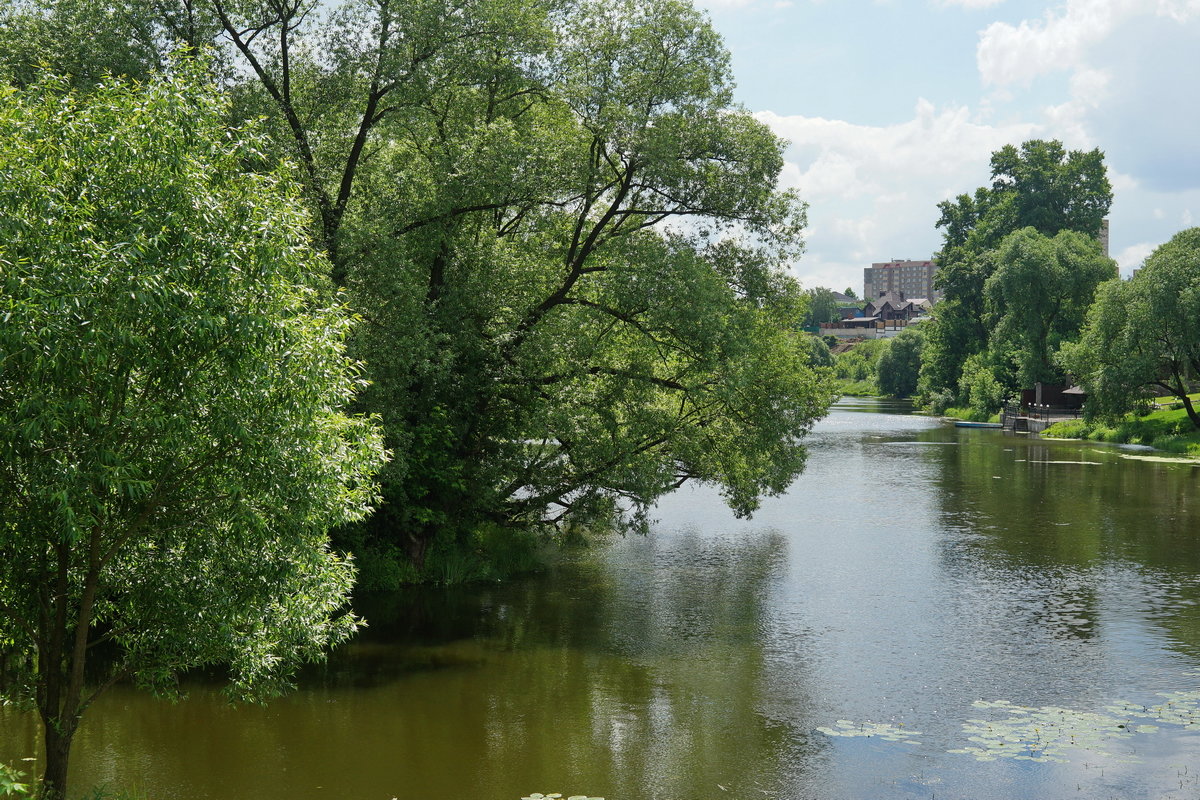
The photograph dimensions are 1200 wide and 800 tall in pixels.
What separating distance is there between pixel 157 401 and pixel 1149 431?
6056 centimetres

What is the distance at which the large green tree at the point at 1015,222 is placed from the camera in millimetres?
87312

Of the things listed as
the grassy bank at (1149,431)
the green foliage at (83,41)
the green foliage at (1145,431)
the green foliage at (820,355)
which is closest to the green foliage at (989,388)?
the grassy bank at (1149,431)

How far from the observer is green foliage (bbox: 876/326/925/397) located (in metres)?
110

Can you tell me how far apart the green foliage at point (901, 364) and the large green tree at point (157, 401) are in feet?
338

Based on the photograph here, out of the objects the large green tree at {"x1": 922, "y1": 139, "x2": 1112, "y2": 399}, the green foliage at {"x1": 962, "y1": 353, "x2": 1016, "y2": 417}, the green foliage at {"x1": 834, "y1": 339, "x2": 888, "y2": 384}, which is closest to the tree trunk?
the green foliage at {"x1": 962, "y1": 353, "x2": 1016, "y2": 417}

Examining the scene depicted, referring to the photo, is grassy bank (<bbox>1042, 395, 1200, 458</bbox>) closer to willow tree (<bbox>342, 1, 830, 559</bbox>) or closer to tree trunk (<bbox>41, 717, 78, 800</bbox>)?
willow tree (<bbox>342, 1, 830, 559</bbox>)

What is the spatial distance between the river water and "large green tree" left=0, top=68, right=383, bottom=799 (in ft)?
9.49

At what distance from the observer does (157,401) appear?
10.8m

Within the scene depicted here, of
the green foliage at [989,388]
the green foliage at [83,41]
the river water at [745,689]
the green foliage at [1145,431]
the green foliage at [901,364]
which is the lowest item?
the river water at [745,689]

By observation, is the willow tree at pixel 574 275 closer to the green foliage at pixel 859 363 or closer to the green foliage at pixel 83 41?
the green foliage at pixel 83 41

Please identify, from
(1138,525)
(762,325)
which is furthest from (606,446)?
(1138,525)

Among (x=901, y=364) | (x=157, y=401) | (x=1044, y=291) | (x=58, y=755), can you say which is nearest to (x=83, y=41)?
(x=157, y=401)

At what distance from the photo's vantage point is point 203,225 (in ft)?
35.6

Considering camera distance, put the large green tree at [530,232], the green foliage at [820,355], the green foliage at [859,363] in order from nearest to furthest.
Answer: the large green tree at [530,232] < the green foliage at [820,355] < the green foliage at [859,363]
